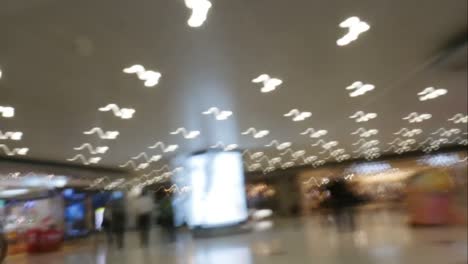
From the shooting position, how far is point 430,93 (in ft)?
42.4

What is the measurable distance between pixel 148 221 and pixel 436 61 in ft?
25.9

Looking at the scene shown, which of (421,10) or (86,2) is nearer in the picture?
(86,2)

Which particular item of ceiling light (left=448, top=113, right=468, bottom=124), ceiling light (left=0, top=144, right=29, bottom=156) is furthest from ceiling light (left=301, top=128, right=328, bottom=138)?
ceiling light (left=0, top=144, right=29, bottom=156)

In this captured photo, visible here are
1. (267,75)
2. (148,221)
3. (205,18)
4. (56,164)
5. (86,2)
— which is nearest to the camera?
(86,2)

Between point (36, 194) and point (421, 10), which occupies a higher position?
point (421, 10)

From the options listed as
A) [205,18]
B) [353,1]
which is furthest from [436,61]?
[205,18]

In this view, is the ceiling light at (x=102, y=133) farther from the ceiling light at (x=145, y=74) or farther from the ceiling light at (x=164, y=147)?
the ceiling light at (x=145, y=74)

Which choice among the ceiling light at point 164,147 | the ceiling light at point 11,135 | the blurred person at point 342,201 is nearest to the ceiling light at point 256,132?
the ceiling light at point 164,147

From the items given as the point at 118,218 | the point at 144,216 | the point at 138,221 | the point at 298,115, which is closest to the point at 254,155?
the point at 298,115

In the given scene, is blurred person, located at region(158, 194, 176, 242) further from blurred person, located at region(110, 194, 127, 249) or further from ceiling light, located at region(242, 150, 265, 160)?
ceiling light, located at region(242, 150, 265, 160)

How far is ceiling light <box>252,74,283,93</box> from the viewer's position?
9285 millimetres

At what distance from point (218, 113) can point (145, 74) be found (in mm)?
4193

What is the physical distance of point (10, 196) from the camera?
12.8 meters

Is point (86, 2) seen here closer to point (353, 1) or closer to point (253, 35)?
point (253, 35)
